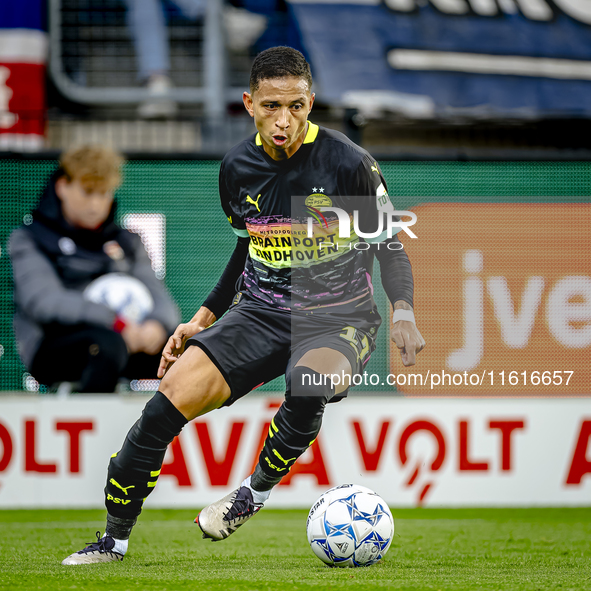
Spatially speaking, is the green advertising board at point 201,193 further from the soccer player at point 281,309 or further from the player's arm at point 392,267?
the player's arm at point 392,267

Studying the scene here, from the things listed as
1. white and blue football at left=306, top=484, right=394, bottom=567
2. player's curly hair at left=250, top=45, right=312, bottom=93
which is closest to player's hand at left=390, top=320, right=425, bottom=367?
white and blue football at left=306, top=484, right=394, bottom=567

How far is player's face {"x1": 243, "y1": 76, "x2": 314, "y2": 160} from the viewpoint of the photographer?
156 inches

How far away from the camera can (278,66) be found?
397cm

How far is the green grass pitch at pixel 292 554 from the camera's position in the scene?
3.58m

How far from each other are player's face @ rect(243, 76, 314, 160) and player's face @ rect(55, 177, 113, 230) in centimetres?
321

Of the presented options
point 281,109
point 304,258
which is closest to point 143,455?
point 304,258

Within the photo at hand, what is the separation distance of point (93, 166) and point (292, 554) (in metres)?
3.53

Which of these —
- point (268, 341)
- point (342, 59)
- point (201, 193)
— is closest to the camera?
point (268, 341)

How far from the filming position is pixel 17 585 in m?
3.50

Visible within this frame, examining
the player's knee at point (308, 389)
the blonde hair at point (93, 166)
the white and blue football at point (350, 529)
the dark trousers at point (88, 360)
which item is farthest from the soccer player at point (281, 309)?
the blonde hair at point (93, 166)

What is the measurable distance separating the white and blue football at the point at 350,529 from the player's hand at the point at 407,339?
2.20ft

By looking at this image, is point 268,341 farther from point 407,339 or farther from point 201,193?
point 201,193

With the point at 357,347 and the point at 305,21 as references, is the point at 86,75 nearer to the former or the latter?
the point at 305,21

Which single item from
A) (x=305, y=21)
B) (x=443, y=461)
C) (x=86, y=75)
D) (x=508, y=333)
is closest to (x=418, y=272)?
(x=508, y=333)
